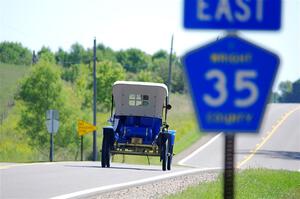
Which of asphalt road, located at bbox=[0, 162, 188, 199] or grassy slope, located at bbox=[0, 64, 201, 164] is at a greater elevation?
asphalt road, located at bbox=[0, 162, 188, 199]

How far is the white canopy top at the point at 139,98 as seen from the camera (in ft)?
109

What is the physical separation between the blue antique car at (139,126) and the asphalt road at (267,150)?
38.3ft

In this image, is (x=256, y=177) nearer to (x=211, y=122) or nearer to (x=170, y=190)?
(x=170, y=190)

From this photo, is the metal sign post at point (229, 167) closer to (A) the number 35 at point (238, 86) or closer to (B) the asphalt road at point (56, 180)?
(A) the number 35 at point (238, 86)

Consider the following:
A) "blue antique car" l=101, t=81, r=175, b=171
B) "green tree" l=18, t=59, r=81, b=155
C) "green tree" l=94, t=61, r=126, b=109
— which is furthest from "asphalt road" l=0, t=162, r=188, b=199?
"green tree" l=94, t=61, r=126, b=109

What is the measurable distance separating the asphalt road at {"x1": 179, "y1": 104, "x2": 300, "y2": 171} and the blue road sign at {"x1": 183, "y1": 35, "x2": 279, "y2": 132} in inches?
→ 1443

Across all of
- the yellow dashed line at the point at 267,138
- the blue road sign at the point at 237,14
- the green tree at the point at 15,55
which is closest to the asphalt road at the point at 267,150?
the yellow dashed line at the point at 267,138

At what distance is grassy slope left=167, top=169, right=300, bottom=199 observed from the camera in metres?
20.9

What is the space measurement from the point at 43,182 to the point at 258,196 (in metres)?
5.01

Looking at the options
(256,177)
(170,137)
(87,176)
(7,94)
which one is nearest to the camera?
(87,176)

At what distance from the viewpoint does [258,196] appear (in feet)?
71.6

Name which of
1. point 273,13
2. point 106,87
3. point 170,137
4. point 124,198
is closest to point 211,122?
point 273,13

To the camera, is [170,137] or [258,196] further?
[170,137]

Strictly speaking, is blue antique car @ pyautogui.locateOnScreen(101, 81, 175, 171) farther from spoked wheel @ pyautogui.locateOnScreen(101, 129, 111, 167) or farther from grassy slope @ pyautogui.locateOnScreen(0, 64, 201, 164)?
grassy slope @ pyautogui.locateOnScreen(0, 64, 201, 164)
